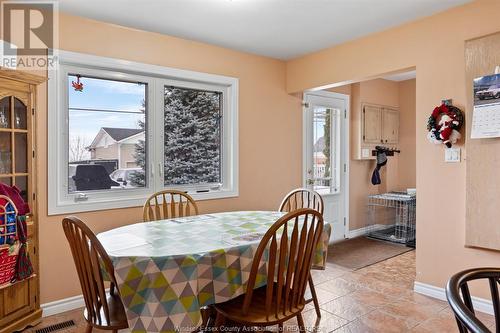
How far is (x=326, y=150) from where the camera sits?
482cm

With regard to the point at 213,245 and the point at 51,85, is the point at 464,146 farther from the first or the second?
the point at 51,85

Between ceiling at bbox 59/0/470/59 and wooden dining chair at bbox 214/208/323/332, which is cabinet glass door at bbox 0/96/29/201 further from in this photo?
wooden dining chair at bbox 214/208/323/332

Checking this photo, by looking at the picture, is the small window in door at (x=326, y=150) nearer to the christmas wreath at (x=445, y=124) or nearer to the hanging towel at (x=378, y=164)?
the hanging towel at (x=378, y=164)

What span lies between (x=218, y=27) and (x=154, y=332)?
2.59 meters

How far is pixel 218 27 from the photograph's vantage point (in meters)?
3.16

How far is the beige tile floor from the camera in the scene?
8.06 ft

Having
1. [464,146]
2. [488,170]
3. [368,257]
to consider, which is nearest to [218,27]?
[464,146]

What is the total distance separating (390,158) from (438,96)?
285 cm

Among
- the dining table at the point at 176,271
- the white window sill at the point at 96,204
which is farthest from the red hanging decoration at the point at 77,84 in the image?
the dining table at the point at 176,271

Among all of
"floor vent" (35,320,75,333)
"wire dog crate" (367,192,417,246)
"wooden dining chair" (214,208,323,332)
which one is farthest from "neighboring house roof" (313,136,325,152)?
"floor vent" (35,320,75,333)

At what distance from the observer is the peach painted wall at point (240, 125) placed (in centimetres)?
275

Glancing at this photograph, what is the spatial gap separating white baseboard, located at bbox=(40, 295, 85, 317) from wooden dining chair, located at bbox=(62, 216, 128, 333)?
1261 millimetres

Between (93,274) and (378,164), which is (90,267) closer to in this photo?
(93,274)

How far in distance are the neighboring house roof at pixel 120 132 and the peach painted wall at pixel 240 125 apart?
55 centimetres
